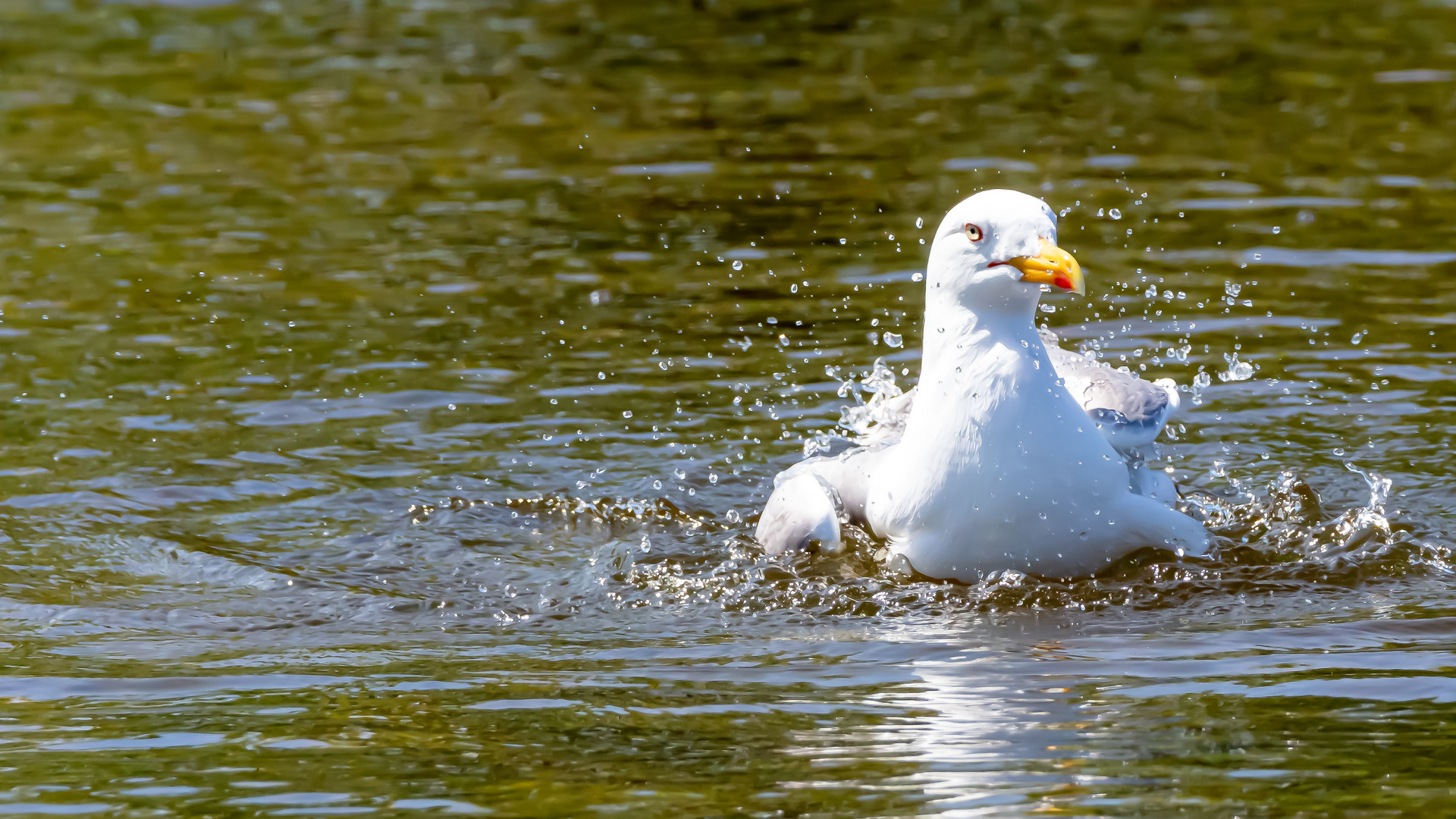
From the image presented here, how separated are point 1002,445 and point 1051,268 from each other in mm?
708

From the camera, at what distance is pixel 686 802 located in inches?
214

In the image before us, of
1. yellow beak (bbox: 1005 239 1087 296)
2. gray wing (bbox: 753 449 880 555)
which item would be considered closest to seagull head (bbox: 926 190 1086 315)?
yellow beak (bbox: 1005 239 1087 296)

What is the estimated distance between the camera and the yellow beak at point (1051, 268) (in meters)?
7.08

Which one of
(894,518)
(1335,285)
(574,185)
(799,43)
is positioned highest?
(799,43)

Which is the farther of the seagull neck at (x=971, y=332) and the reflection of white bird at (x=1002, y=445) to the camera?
the seagull neck at (x=971, y=332)

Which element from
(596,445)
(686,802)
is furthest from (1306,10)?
(686,802)

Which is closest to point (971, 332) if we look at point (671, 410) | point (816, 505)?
point (816, 505)

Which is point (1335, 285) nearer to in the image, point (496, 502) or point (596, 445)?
point (596, 445)

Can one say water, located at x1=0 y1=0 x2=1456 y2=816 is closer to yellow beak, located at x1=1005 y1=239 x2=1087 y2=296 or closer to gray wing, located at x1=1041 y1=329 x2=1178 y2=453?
gray wing, located at x1=1041 y1=329 x2=1178 y2=453

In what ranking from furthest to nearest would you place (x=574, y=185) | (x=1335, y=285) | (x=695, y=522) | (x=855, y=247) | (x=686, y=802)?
(x=574, y=185)
(x=855, y=247)
(x=1335, y=285)
(x=695, y=522)
(x=686, y=802)

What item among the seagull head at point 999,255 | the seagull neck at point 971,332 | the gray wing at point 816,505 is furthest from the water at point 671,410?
the seagull head at point 999,255

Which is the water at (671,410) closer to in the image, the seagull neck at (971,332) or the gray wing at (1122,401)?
the gray wing at (1122,401)

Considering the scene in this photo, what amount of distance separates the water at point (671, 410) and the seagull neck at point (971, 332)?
932 millimetres

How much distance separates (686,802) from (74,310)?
784 cm
